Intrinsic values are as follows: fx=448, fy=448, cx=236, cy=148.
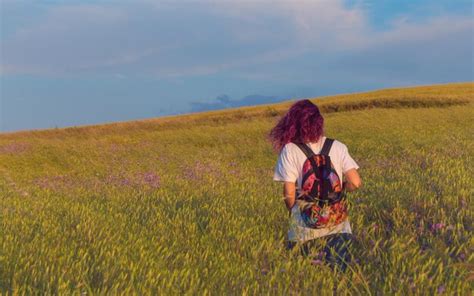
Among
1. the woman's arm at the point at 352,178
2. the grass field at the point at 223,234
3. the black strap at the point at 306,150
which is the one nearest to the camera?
the grass field at the point at 223,234

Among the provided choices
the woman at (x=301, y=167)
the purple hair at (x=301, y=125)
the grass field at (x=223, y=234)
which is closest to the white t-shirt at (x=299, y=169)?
the woman at (x=301, y=167)

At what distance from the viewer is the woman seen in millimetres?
5270

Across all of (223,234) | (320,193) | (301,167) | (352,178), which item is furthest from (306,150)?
(223,234)

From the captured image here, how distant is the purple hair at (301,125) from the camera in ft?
17.6

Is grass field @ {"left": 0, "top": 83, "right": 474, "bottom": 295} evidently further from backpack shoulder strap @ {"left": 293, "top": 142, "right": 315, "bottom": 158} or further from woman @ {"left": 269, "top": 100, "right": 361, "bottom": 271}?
backpack shoulder strap @ {"left": 293, "top": 142, "right": 315, "bottom": 158}

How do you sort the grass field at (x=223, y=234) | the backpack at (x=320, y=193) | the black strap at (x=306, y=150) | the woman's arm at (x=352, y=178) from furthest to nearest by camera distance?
the woman's arm at (x=352, y=178)
the black strap at (x=306, y=150)
the backpack at (x=320, y=193)
the grass field at (x=223, y=234)

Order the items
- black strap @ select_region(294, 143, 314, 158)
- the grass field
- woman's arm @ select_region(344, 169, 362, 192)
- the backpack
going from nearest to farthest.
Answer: the grass field < the backpack < black strap @ select_region(294, 143, 314, 158) < woman's arm @ select_region(344, 169, 362, 192)

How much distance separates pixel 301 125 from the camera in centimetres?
538

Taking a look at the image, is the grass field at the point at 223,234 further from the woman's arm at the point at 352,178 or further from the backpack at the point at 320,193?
the woman's arm at the point at 352,178

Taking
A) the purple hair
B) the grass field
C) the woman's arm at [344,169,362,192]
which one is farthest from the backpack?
the grass field

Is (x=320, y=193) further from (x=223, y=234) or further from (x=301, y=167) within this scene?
(x=223, y=234)

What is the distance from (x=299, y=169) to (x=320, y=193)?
0.38m

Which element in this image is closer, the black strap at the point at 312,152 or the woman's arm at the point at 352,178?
the black strap at the point at 312,152

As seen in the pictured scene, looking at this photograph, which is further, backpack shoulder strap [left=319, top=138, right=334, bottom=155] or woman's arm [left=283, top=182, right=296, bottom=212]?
backpack shoulder strap [left=319, top=138, right=334, bottom=155]
